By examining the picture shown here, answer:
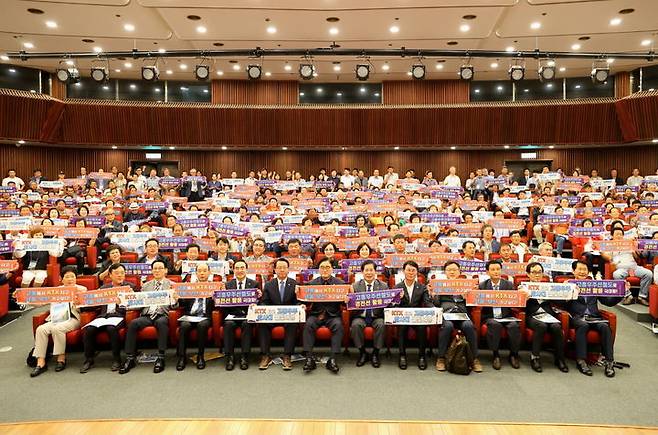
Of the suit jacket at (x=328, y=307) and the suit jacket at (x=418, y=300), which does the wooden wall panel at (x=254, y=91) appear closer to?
the suit jacket at (x=328, y=307)

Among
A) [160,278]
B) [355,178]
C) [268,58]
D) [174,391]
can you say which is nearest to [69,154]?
[268,58]

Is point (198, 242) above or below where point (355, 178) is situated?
below

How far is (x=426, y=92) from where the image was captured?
16.7 m

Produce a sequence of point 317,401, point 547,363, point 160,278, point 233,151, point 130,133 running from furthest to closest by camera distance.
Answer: point 233,151
point 130,133
point 160,278
point 547,363
point 317,401

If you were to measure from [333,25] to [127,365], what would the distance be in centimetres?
946

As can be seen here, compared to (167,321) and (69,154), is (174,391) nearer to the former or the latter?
(167,321)

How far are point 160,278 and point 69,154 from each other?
1398cm

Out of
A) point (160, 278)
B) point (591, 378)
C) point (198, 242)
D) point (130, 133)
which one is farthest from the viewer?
point (130, 133)

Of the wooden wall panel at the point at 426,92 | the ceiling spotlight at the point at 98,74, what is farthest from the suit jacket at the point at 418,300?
the wooden wall panel at the point at 426,92

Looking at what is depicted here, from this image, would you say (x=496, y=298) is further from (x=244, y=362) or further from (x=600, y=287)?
(x=244, y=362)

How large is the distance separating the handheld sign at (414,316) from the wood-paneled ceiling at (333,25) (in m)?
7.59

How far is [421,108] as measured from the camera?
16000 mm

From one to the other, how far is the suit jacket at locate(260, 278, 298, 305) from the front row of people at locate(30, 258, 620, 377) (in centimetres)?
1

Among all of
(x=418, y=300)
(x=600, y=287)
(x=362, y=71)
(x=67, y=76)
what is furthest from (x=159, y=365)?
(x=67, y=76)
